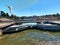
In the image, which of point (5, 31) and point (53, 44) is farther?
point (5, 31)

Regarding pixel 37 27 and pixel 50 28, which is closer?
pixel 50 28

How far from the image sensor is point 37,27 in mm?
34469

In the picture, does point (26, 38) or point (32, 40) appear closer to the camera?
point (32, 40)

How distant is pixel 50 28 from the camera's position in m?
31.2

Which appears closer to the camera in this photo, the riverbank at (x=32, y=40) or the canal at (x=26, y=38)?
the riverbank at (x=32, y=40)

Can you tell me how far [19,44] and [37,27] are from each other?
753 inches

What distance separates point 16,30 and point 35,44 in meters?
13.7

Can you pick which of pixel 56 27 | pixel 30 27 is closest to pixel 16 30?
pixel 30 27

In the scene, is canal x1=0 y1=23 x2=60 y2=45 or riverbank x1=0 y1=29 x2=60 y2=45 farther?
canal x1=0 y1=23 x2=60 y2=45

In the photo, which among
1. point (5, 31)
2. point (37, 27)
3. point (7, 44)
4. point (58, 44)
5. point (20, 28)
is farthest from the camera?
point (37, 27)

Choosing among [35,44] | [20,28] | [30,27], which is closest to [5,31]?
[20,28]

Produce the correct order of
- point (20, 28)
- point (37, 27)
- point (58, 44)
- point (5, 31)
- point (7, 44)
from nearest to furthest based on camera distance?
point (58, 44), point (7, 44), point (5, 31), point (20, 28), point (37, 27)

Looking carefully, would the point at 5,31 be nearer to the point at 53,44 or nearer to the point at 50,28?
the point at 50,28

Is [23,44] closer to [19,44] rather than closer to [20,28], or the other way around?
[19,44]
